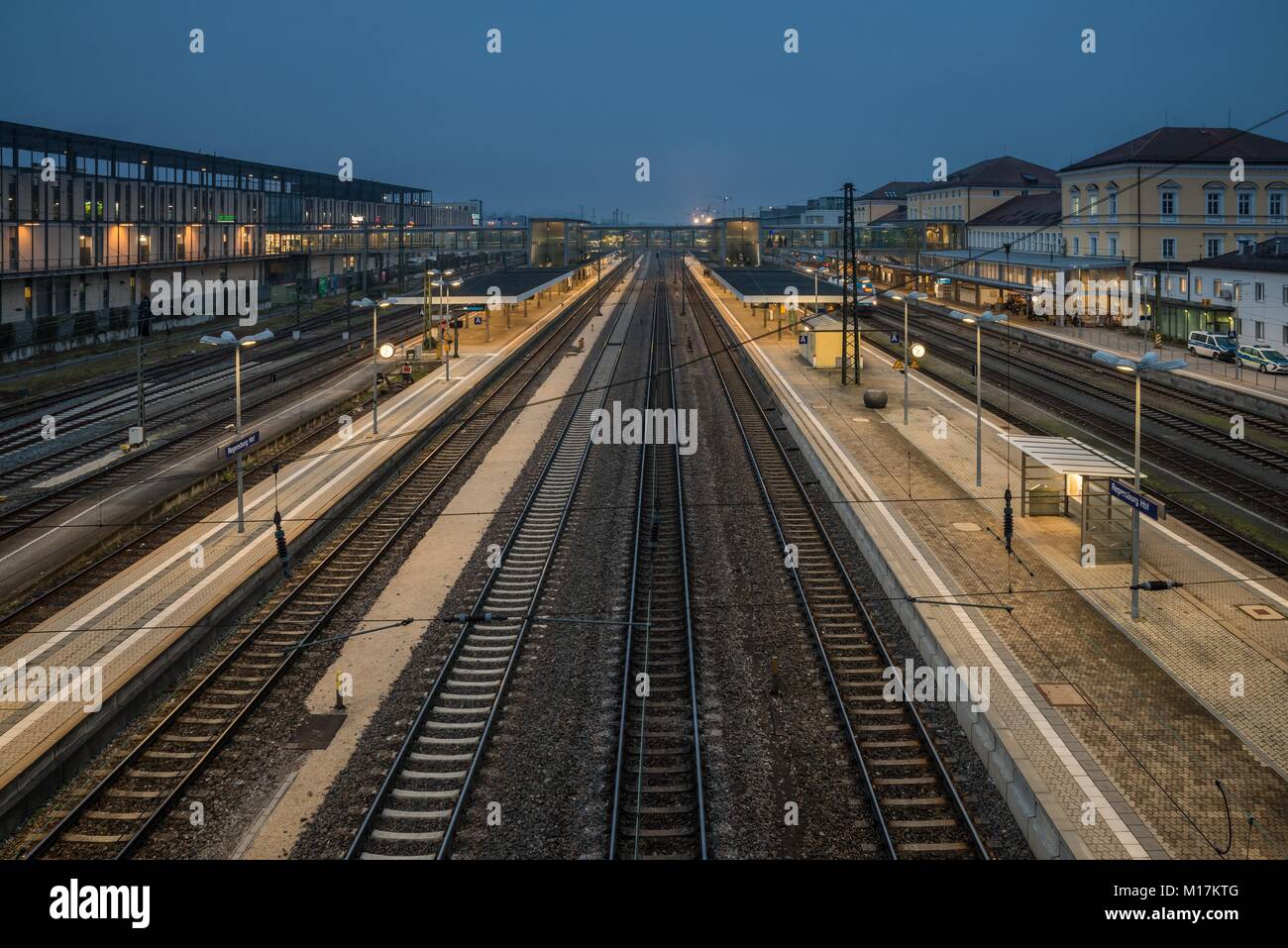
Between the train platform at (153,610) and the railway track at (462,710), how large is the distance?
3.91 m

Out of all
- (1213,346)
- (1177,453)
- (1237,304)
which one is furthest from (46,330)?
(1237,304)

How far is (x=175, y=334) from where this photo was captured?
Result: 193ft

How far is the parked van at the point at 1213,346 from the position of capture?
4372 cm

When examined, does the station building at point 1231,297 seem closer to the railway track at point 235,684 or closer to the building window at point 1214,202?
the building window at point 1214,202

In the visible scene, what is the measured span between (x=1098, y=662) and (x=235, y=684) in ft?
39.5

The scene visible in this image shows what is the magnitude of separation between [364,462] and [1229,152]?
58.6 metres

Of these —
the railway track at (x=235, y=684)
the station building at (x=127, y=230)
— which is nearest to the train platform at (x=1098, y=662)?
the railway track at (x=235, y=684)

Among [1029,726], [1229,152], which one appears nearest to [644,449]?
[1029,726]

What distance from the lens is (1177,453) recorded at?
28.5m

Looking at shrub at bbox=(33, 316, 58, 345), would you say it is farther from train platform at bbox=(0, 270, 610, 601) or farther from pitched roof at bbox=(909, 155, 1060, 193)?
pitched roof at bbox=(909, 155, 1060, 193)

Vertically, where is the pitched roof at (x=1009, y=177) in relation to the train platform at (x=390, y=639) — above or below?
above

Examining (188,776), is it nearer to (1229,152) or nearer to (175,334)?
(175,334)

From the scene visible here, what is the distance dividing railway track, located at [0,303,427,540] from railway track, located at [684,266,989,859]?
1653 centimetres

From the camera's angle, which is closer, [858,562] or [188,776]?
[188,776]
